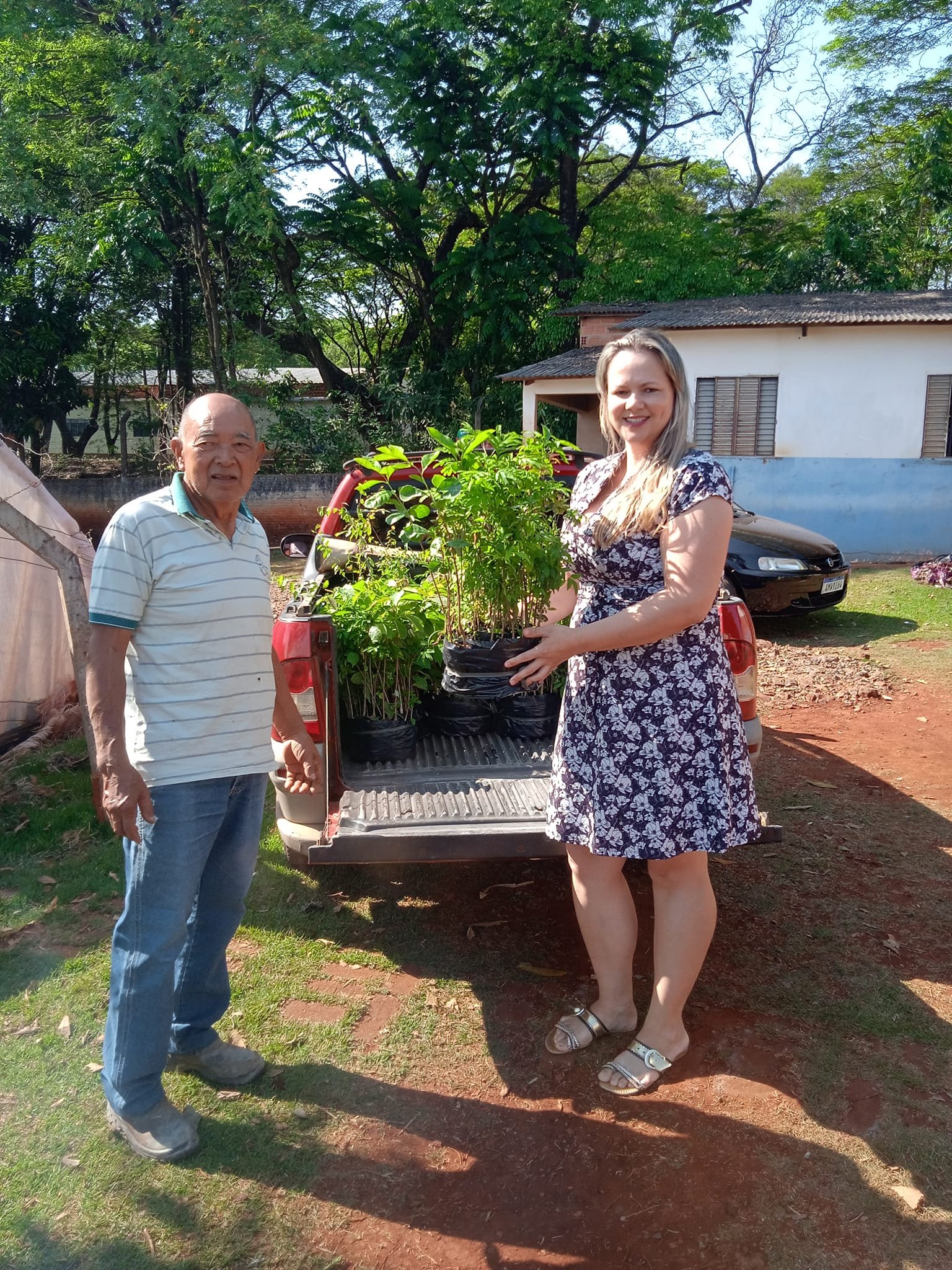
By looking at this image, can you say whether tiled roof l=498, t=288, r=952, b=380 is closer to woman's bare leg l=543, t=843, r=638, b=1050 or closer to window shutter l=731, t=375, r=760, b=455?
window shutter l=731, t=375, r=760, b=455

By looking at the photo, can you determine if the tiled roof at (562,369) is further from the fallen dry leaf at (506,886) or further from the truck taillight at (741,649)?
the fallen dry leaf at (506,886)

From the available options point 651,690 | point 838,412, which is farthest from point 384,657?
point 838,412

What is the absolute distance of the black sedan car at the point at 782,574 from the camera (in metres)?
9.55

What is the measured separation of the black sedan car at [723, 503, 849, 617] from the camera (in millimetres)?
9547

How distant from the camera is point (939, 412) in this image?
51.2ft

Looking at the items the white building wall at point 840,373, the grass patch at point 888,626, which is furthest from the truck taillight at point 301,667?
the white building wall at point 840,373

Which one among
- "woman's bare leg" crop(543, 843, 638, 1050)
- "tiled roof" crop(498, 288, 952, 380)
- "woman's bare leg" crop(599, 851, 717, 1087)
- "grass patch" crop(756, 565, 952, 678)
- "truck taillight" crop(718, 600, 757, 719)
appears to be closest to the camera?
"woman's bare leg" crop(599, 851, 717, 1087)

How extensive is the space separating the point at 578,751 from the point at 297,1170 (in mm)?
1376

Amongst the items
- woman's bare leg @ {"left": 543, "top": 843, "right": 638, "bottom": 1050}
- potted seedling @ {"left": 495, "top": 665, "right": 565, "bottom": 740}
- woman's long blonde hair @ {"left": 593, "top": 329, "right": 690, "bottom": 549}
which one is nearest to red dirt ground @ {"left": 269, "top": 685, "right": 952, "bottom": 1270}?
woman's bare leg @ {"left": 543, "top": 843, "right": 638, "bottom": 1050}

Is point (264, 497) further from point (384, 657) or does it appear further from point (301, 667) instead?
point (301, 667)

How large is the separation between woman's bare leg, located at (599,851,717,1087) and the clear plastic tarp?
15.1ft

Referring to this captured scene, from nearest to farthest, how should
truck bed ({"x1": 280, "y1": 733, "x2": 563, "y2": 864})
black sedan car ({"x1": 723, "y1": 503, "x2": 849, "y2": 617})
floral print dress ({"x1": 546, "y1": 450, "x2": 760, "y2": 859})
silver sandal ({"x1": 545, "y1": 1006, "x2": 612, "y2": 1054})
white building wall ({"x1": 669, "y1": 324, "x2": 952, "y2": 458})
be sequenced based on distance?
1. floral print dress ({"x1": 546, "y1": 450, "x2": 760, "y2": 859})
2. silver sandal ({"x1": 545, "y1": 1006, "x2": 612, "y2": 1054})
3. truck bed ({"x1": 280, "y1": 733, "x2": 563, "y2": 864})
4. black sedan car ({"x1": 723, "y1": 503, "x2": 849, "y2": 617})
5. white building wall ({"x1": 669, "y1": 324, "x2": 952, "y2": 458})

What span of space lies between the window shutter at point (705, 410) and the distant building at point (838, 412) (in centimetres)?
2

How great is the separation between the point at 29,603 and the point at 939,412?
14.2 meters
